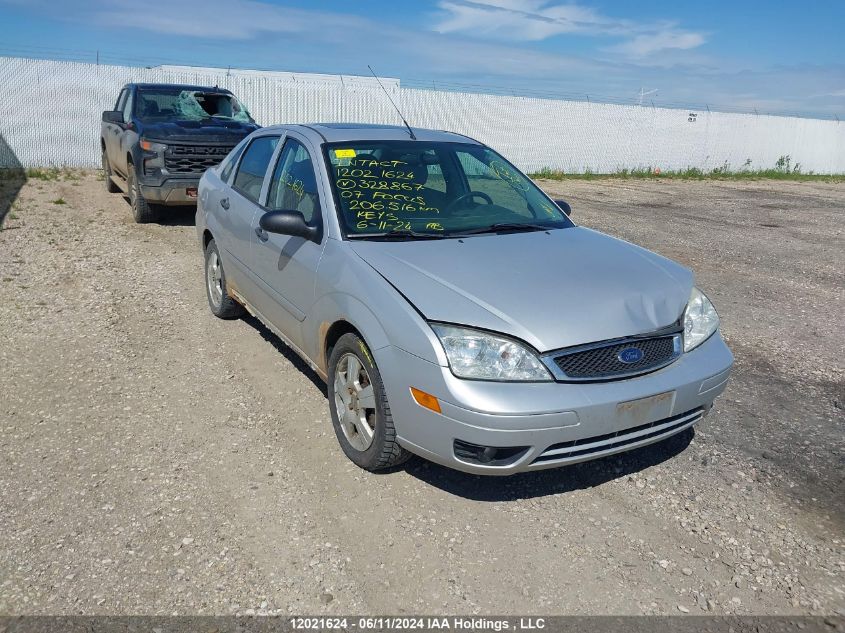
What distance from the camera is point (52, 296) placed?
6797mm

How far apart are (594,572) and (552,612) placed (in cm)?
33

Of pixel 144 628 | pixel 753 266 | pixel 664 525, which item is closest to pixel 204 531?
pixel 144 628

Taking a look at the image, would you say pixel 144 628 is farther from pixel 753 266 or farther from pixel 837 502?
pixel 753 266

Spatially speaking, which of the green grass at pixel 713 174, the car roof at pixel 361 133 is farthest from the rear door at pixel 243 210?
the green grass at pixel 713 174

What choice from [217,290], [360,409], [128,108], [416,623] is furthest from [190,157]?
[416,623]

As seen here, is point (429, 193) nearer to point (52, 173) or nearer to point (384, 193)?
point (384, 193)

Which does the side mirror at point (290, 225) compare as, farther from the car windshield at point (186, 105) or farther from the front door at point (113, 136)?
the front door at point (113, 136)

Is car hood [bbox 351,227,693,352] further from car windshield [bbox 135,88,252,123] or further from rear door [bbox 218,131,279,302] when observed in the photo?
car windshield [bbox 135,88,252,123]

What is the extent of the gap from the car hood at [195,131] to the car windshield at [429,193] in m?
5.94

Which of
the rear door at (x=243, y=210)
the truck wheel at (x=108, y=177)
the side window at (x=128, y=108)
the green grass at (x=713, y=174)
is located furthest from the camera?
the green grass at (x=713, y=174)

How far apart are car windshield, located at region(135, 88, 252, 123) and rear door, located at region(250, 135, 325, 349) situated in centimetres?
673

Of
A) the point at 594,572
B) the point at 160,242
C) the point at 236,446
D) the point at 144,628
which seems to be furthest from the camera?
the point at 160,242

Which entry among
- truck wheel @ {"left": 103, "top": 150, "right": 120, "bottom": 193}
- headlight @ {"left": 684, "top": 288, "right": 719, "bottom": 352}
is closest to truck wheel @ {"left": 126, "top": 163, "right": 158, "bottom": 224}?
truck wheel @ {"left": 103, "top": 150, "right": 120, "bottom": 193}

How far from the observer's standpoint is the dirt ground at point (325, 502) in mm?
2904
